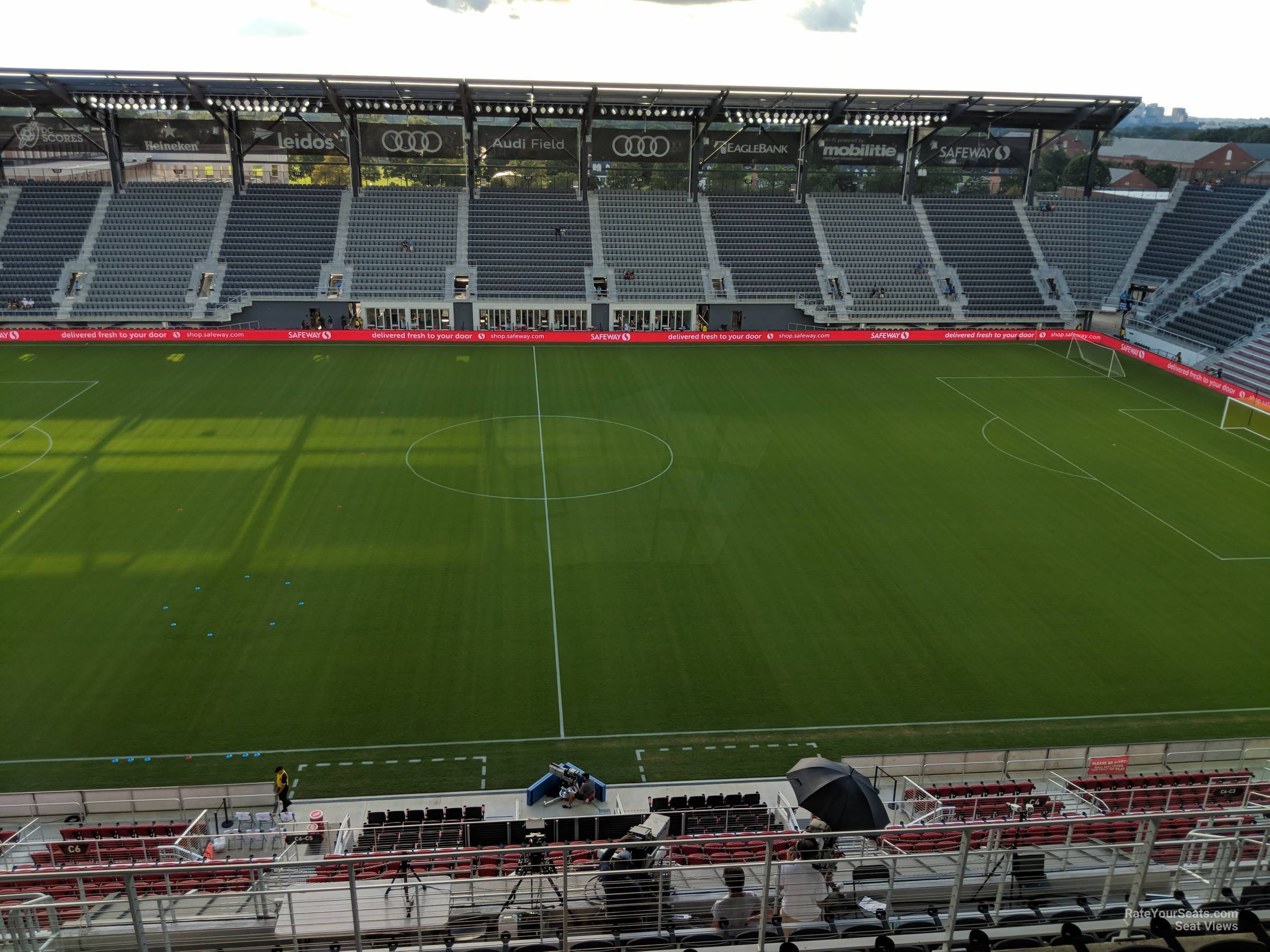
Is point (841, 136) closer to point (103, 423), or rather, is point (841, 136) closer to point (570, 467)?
point (570, 467)

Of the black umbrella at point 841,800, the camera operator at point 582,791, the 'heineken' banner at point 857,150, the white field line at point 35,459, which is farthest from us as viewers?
the 'heineken' banner at point 857,150

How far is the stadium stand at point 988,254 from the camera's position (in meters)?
57.3

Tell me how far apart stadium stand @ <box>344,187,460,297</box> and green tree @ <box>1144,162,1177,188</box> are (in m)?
56.6

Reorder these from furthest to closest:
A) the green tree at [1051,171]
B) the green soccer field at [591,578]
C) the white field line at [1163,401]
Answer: the green tree at [1051,171] → the white field line at [1163,401] → the green soccer field at [591,578]

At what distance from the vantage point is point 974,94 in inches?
2143

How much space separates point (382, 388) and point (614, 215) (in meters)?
24.3

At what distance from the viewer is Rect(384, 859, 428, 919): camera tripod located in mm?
9586

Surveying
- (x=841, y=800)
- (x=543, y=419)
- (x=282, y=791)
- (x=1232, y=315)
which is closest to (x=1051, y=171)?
(x=1232, y=315)

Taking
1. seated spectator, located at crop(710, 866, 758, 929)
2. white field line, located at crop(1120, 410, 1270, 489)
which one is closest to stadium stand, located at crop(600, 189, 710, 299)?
white field line, located at crop(1120, 410, 1270, 489)

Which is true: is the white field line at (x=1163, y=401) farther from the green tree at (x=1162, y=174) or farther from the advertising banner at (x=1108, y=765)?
the green tree at (x=1162, y=174)

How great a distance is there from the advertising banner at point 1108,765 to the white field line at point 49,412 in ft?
111

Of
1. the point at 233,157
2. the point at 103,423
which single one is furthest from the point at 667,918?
the point at 233,157

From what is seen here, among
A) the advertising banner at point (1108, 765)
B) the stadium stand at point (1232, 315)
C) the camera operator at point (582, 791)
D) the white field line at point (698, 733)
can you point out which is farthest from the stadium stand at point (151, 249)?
the stadium stand at point (1232, 315)

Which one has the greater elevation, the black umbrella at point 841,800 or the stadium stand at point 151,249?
the stadium stand at point 151,249
